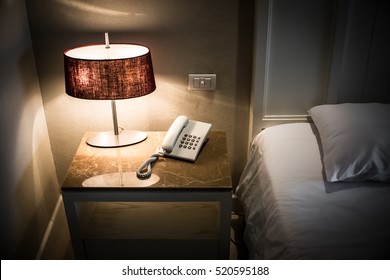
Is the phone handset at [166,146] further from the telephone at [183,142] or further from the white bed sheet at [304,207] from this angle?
the white bed sheet at [304,207]

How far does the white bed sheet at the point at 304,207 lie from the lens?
1.22 meters

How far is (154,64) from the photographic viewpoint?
6.22ft

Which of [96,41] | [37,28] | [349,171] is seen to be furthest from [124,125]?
[349,171]

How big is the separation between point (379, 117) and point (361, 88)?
1.02ft

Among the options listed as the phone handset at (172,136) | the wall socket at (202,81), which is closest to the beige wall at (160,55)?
the wall socket at (202,81)

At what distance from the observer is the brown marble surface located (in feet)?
5.08

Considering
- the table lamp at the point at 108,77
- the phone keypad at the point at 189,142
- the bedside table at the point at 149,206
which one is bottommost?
the bedside table at the point at 149,206

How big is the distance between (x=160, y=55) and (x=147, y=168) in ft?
1.76

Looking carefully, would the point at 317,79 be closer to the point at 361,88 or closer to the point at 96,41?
the point at 361,88

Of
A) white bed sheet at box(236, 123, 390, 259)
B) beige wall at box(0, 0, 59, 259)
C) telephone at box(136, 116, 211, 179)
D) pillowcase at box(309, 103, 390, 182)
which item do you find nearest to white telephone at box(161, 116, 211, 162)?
telephone at box(136, 116, 211, 179)

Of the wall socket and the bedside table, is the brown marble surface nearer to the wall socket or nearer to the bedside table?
the bedside table

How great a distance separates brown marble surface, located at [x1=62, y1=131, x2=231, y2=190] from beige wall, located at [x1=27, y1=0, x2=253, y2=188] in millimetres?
199

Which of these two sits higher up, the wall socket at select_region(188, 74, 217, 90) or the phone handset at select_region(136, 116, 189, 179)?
the wall socket at select_region(188, 74, 217, 90)

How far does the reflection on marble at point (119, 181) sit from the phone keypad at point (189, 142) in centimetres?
20
